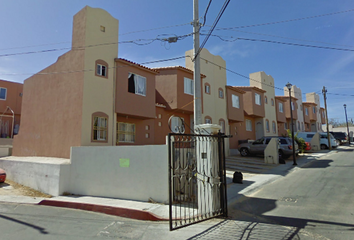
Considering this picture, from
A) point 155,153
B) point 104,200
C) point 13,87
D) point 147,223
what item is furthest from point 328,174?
point 13,87

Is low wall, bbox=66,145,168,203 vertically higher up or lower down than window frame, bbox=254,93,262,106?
lower down

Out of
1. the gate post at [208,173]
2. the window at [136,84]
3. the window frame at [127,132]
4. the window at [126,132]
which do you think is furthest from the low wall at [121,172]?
the window at [136,84]

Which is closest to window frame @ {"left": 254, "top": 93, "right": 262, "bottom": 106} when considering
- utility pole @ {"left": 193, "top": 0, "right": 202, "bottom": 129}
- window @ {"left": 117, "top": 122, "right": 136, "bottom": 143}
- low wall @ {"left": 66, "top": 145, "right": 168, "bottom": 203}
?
window @ {"left": 117, "top": 122, "right": 136, "bottom": 143}

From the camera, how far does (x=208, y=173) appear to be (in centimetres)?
670

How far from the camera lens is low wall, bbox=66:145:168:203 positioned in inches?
329

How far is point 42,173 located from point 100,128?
355 cm

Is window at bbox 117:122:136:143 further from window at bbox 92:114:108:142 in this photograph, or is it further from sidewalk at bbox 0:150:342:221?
sidewalk at bbox 0:150:342:221

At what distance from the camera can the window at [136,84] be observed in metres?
14.7

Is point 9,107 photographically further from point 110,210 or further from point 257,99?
point 257,99

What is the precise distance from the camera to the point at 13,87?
24.1 m

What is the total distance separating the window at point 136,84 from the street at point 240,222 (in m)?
8.17

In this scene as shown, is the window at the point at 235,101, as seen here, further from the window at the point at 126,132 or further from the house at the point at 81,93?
the house at the point at 81,93

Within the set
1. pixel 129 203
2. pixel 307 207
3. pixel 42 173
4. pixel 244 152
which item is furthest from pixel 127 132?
pixel 307 207

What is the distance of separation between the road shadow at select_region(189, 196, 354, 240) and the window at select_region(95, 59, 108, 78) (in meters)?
10.2
